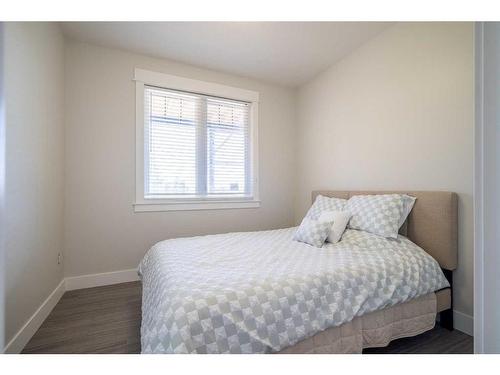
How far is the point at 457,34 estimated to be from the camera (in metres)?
1.69

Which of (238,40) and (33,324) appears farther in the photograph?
(238,40)

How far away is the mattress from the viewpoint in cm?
96

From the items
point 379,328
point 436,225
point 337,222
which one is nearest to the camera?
point 379,328

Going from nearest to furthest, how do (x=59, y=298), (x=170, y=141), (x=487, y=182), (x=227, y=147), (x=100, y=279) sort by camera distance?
(x=487, y=182), (x=59, y=298), (x=100, y=279), (x=170, y=141), (x=227, y=147)

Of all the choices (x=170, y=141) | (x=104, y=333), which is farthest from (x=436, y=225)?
(x=170, y=141)

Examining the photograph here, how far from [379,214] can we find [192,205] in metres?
2.03

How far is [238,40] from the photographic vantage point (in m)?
2.31

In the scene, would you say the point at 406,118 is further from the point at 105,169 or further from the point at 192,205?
the point at 105,169

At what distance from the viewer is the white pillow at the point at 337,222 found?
1899 mm

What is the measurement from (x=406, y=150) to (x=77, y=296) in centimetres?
338

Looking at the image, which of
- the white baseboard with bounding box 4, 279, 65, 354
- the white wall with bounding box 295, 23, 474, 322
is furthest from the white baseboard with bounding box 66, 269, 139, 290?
the white wall with bounding box 295, 23, 474, 322

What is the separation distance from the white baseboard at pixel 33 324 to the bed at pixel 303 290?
2.41 ft

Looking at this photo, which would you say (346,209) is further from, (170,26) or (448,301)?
(170,26)
